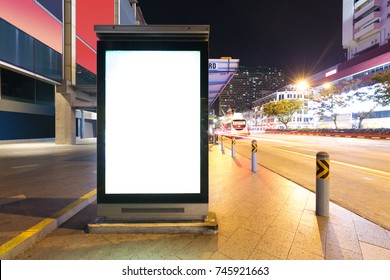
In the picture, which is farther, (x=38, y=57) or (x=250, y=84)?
(x=250, y=84)

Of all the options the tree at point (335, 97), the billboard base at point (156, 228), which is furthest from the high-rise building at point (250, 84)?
the billboard base at point (156, 228)

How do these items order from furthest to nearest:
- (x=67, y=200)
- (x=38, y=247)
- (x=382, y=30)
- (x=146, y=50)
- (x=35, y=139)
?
(x=382, y=30)
(x=35, y=139)
(x=67, y=200)
(x=146, y=50)
(x=38, y=247)

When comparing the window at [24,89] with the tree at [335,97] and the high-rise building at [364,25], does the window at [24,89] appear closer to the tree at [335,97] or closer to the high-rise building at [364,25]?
the tree at [335,97]

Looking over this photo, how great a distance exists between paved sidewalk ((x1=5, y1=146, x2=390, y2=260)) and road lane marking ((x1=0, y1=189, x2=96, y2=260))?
0.30 ft

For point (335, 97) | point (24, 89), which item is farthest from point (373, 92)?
point (24, 89)

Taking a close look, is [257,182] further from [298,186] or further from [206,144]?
[206,144]

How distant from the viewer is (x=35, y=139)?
74.5ft

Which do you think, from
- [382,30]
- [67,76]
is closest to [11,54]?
[67,76]

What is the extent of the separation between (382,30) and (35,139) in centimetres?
8509

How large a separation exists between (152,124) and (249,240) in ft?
7.54

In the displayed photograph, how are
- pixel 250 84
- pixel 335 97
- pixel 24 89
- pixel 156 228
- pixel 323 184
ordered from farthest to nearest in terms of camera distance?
pixel 250 84
pixel 335 97
pixel 24 89
pixel 323 184
pixel 156 228

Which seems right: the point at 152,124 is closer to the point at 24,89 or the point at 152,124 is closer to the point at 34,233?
the point at 34,233

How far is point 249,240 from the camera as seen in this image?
9.90ft

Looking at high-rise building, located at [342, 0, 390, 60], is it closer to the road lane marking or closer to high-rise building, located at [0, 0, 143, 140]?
high-rise building, located at [0, 0, 143, 140]
